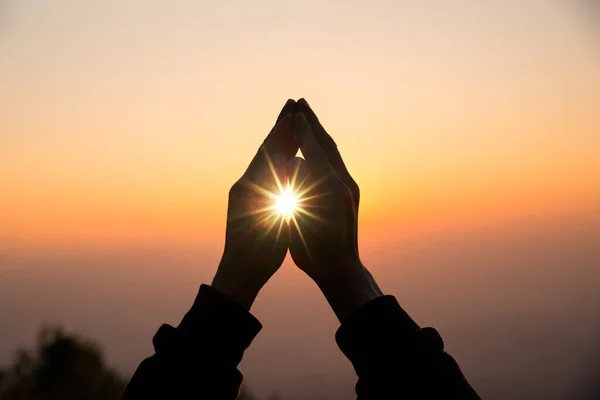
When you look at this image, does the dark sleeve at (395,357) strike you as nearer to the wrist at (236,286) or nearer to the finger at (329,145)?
the wrist at (236,286)

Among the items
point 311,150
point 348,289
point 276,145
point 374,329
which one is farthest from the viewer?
point 276,145

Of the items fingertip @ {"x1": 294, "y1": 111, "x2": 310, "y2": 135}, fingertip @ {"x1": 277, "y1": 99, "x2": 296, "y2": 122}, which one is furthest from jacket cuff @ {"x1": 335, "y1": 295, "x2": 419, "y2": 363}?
fingertip @ {"x1": 277, "y1": 99, "x2": 296, "y2": 122}

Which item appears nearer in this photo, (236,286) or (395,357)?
(395,357)

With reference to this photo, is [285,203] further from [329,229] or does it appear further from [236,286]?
[236,286]

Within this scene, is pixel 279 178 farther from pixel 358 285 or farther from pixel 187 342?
pixel 187 342

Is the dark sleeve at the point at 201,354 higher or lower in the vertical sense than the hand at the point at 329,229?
lower

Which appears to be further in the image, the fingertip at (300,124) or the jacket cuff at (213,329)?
the fingertip at (300,124)

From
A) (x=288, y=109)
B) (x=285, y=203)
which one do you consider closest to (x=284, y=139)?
(x=288, y=109)

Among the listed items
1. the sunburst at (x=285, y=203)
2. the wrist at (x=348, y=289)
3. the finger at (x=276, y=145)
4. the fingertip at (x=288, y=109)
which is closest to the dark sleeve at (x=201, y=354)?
the wrist at (x=348, y=289)

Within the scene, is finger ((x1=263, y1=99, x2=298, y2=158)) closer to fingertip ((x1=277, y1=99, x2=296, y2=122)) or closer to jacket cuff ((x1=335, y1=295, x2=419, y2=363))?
fingertip ((x1=277, y1=99, x2=296, y2=122))
